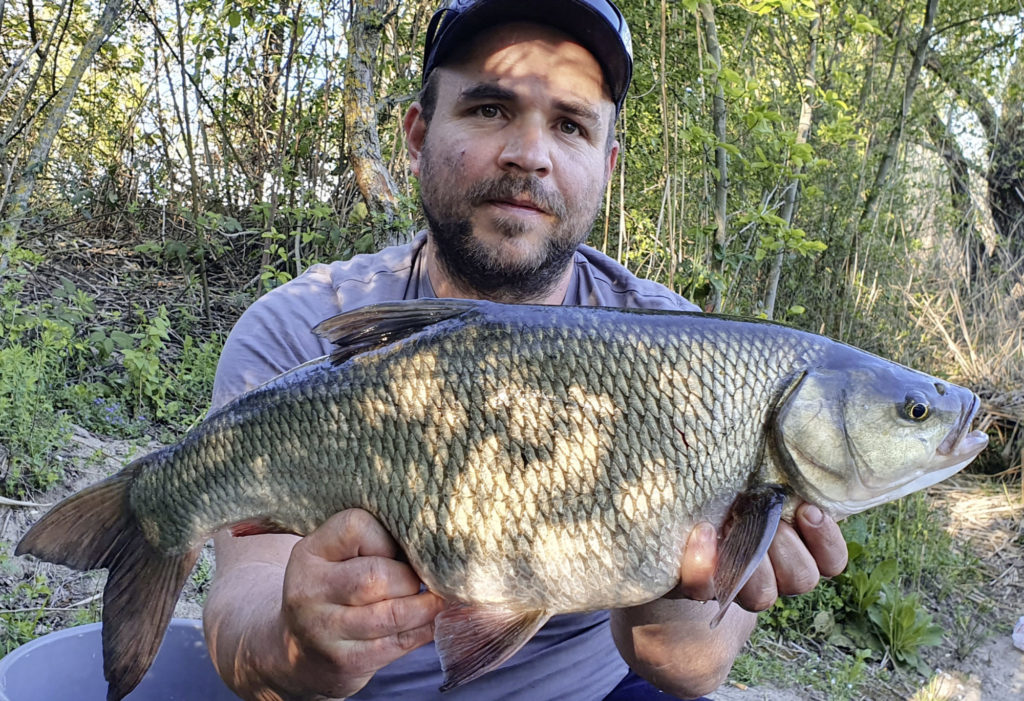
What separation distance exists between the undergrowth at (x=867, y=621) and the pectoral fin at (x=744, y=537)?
99.8 inches

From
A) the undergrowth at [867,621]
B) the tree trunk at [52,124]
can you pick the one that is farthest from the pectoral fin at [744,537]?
the tree trunk at [52,124]

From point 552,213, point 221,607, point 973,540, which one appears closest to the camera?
point 221,607

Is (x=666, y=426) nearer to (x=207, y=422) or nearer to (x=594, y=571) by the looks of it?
(x=594, y=571)

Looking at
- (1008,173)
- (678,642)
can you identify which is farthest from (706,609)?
(1008,173)

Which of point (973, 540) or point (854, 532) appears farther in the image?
point (973, 540)

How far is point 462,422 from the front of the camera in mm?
1269

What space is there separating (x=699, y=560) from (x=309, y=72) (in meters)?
5.49

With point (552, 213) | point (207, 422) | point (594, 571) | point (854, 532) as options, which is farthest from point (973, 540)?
point (207, 422)

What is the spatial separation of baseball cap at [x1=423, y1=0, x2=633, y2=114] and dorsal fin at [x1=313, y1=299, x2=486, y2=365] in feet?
2.86

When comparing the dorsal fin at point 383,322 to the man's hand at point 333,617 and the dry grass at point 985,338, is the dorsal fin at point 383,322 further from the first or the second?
the dry grass at point 985,338

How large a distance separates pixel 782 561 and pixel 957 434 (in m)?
0.34

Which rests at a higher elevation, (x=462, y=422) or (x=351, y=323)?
(x=351, y=323)

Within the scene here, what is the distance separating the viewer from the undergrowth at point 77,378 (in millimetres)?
3186

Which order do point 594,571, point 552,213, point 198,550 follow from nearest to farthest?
point 594,571
point 198,550
point 552,213
